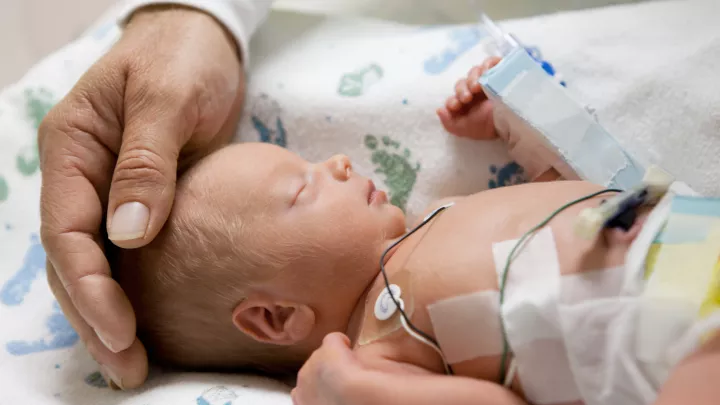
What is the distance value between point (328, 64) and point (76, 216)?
0.55 m

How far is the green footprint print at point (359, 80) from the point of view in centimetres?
116

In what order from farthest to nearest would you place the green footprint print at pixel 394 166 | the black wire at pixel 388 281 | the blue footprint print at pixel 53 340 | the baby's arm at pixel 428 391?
1. the green footprint print at pixel 394 166
2. the blue footprint print at pixel 53 340
3. the black wire at pixel 388 281
4. the baby's arm at pixel 428 391

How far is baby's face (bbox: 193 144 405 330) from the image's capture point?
879 mm

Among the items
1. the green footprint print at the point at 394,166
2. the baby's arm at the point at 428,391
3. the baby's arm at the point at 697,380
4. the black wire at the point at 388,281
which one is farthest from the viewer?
the green footprint print at the point at 394,166

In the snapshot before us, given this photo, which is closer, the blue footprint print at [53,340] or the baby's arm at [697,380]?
the baby's arm at [697,380]

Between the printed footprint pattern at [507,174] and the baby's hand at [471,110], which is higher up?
the baby's hand at [471,110]

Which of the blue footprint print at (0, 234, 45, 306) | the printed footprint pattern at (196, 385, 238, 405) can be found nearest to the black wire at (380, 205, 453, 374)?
the printed footprint pattern at (196, 385, 238, 405)

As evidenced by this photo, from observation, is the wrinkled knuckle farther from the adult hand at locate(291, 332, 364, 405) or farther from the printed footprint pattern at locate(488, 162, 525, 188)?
the printed footprint pattern at locate(488, 162, 525, 188)

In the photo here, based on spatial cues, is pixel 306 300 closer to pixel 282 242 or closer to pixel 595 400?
pixel 282 242

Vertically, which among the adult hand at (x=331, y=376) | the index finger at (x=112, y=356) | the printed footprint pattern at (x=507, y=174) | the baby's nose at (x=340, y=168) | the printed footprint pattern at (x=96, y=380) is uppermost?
the baby's nose at (x=340, y=168)

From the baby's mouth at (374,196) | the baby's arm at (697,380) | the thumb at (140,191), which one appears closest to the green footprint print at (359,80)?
the baby's mouth at (374,196)

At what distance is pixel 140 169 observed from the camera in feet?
2.86

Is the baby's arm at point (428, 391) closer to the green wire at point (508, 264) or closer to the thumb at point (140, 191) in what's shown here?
the green wire at point (508, 264)

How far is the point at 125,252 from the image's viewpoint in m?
0.95
